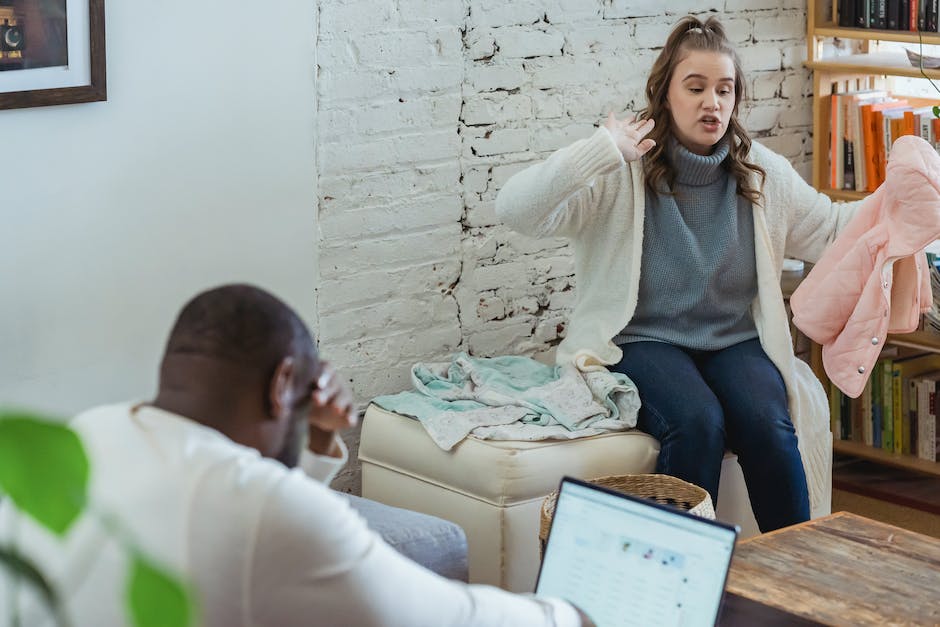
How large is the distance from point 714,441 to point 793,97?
4.57ft

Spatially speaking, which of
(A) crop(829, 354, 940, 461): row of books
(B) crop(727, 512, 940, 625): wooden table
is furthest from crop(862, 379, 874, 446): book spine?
(B) crop(727, 512, 940, 625): wooden table

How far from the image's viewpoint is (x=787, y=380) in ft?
8.95

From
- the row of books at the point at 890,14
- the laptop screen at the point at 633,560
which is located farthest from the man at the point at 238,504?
the row of books at the point at 890,14

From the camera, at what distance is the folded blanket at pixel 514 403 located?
2.54 m

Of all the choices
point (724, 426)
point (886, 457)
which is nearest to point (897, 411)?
point (886, 457)

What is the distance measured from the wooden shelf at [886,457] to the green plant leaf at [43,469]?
3.26 m

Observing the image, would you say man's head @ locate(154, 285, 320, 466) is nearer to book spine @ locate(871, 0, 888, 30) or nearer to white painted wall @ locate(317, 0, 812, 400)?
white painted wall @ locate(317, 0, 812, 400)

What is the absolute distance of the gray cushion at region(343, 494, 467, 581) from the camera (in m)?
2.04

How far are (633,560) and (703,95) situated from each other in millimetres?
1310

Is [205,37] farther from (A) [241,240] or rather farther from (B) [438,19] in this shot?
(B) [438,19]

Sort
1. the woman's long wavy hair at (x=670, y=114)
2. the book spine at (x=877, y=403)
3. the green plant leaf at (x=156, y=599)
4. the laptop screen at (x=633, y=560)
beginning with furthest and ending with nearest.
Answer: the book spine at (x=877, y=403), the woman's long wavy hair at (x=670, y=114), the laptop screen at (x=633, y=560), the green plant leaf at (x=156, y=599)

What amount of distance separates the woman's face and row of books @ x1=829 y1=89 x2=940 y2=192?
85cm

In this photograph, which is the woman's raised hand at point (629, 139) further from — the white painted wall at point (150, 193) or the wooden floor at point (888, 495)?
the wooden floor at point (888, 495)

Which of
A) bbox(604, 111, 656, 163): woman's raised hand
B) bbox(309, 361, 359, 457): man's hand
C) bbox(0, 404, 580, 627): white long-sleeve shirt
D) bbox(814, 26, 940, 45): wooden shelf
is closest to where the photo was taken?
bbox(0, 404, 580, 627): white long-sleeve shirt
